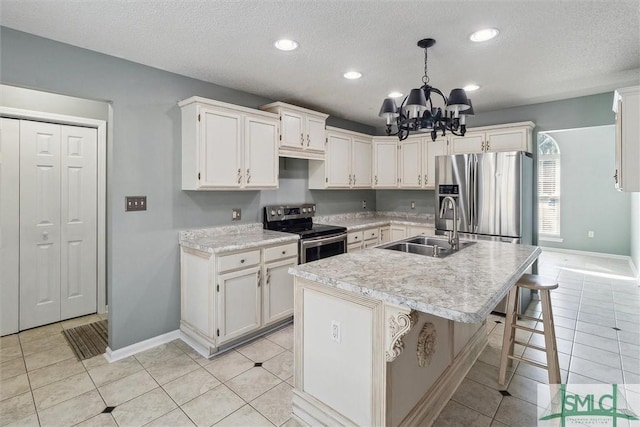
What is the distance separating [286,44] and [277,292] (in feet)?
7.09

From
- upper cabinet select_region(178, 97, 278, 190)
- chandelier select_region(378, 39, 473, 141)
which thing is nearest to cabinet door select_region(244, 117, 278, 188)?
upper cabinet select_region(178, 97, 278, 190)

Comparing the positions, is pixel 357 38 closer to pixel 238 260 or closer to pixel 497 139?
pixel 238 260

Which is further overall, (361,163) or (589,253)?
(589,253)

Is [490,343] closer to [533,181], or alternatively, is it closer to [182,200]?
[533,181]

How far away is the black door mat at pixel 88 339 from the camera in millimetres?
2744

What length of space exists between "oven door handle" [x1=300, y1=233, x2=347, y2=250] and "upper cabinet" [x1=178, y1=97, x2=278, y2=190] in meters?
0.71

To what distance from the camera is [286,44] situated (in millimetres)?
2371

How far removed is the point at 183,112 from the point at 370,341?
8.43 ft

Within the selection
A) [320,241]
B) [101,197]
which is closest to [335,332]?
[320,241]

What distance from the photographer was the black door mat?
2.74 metres

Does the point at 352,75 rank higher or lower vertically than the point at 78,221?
higher

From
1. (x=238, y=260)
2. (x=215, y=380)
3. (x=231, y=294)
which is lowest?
(x=215, y=380)

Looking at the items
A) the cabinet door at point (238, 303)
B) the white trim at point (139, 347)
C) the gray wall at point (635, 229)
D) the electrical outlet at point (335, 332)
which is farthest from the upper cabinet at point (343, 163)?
the gray wall at point (635, 229)

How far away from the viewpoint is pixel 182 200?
3.02 meters
